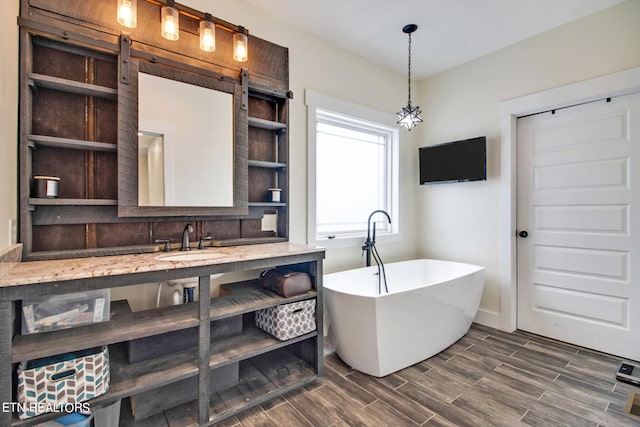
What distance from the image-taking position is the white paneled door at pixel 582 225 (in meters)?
2.44

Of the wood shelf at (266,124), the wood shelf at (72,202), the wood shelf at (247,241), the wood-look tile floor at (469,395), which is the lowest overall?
the wood-look tile floor at (469,395)

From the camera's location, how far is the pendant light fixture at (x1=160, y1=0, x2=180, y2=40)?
1860mm

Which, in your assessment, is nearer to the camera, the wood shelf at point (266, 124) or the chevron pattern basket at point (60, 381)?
the chevron pattern basket at point (60, 381)

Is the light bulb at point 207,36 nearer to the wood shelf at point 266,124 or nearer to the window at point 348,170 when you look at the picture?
the wood shelf at point 266,124

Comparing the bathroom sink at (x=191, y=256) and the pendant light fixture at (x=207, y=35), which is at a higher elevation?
the pendant light fixture at (x=207, y=35)

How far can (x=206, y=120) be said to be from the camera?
2162 millimetres

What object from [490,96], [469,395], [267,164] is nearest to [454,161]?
[490,96]

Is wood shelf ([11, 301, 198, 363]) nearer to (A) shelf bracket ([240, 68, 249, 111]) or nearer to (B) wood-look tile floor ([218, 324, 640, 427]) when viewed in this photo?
(B) wood-look tile floor ([218, 324, 640, 427])

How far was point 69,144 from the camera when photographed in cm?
168

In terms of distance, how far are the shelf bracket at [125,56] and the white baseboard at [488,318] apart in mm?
3649

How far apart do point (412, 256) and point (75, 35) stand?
3.55 meters

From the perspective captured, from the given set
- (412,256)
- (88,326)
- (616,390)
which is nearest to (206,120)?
(88,326)

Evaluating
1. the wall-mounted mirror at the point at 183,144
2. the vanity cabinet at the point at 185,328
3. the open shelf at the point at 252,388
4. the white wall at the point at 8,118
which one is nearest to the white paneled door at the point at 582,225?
the vanity cabinet at the point at 185,328

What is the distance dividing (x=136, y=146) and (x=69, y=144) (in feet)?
1.04
